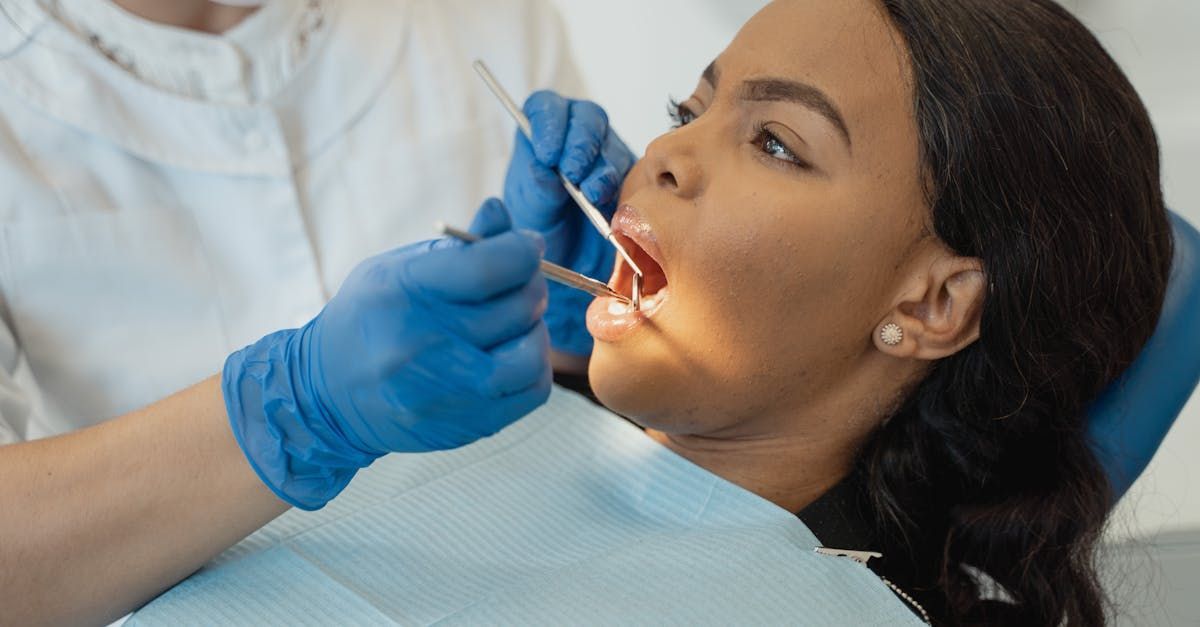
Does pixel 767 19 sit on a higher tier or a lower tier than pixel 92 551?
higher

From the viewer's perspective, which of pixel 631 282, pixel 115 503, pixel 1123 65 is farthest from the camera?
pixel 1123 65

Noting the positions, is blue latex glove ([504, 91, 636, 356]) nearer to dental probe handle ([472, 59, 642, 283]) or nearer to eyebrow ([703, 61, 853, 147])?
dental probe handle ([472, 59, 642, 283])

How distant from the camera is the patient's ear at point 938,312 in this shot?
1299 mm

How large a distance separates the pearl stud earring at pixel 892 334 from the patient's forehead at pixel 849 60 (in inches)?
8.7

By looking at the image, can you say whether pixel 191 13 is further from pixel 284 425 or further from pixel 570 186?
pixel 284 425

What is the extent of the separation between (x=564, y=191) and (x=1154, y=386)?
85cm

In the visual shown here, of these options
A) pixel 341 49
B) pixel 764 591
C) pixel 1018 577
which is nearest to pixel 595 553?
pixel 764 591

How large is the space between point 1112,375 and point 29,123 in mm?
1448

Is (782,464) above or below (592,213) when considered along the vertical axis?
below

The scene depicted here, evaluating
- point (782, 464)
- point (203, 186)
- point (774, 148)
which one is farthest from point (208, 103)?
point (782, 464)

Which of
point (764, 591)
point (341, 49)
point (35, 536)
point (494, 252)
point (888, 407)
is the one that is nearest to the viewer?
point (494, 252)

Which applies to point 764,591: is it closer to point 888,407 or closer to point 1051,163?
point 888,407

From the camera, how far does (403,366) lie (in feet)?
3.35

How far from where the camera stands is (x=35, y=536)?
1103mm
